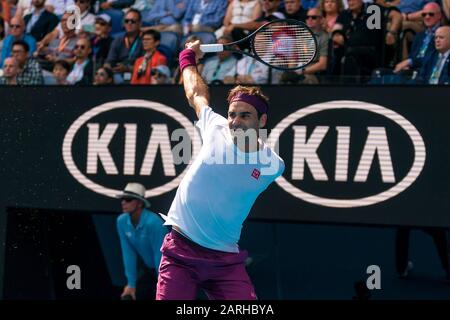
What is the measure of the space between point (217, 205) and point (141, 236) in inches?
153

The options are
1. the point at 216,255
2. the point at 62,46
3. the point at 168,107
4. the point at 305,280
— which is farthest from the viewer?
the point at 62,46

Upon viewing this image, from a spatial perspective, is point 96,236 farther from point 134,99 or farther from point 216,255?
point 216,255

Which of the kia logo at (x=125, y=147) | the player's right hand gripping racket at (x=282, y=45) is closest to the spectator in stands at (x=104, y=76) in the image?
the kia logo at (x=125, y=147)

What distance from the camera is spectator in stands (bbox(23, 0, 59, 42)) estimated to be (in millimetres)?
12133

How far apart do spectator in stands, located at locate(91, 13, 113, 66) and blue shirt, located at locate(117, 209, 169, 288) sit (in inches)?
79.3

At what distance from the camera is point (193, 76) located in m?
6.42

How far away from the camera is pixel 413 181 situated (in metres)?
8.70

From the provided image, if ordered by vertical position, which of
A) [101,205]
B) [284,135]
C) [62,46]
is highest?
[62,46]

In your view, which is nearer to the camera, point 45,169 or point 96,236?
point 45,169

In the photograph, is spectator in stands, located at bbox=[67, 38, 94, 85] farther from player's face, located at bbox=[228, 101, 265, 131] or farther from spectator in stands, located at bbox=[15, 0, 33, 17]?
player's face, located at bbox=[228, 101, 265, 131]

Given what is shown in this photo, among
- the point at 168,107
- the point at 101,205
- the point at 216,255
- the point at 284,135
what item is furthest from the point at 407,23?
the point at 216,255

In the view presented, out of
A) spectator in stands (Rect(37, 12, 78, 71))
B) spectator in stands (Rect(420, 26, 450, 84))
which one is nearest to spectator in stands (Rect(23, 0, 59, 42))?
spectator in stands (Rect(37, 12, 78, 71))

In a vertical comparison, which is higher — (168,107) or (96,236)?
(168,107)

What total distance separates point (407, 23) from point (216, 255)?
4.50 meters
